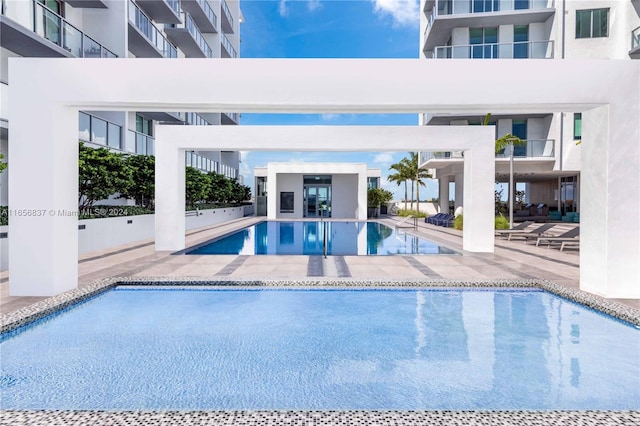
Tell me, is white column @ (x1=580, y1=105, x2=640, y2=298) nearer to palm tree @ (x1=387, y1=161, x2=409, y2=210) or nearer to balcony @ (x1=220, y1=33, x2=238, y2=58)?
palm tree @ (x1=387, y1=161, x2=409, y2=210)

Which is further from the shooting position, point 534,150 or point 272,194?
point 272,194

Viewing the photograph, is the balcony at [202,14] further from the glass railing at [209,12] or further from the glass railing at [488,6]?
the glass railing at [488,6]

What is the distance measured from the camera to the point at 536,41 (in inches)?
768

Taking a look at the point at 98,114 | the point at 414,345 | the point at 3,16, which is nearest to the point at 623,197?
the point at 414,345

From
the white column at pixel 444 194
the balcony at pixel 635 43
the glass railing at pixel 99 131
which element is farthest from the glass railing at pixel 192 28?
the balcony at pixel 635 43

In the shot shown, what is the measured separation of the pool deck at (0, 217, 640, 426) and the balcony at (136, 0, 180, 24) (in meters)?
13.5

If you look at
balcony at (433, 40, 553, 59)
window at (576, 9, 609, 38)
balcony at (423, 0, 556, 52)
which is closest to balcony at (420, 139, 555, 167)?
balcony at (433, 40, 553, 59)

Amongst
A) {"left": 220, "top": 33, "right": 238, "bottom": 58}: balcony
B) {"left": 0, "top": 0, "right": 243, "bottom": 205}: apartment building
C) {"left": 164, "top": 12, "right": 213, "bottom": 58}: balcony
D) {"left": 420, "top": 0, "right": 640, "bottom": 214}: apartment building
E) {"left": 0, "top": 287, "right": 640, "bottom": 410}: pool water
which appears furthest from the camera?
{"left": 220, "top": 33, "right": 238, "bottom": 58}: balcony

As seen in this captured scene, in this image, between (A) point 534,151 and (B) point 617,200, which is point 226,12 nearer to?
(A) point 534,151

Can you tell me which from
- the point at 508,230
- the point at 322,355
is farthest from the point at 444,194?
the point at 322,355

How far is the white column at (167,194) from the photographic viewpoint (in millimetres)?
11445

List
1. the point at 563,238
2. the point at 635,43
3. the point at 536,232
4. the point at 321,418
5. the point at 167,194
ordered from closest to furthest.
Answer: the point at 321,418
the point at 167,194
the point at 563,238
the point at 536,232
the point at 635,43

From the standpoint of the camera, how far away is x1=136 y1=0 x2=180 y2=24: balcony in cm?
1922

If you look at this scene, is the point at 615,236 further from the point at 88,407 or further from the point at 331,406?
the point at 88,407
